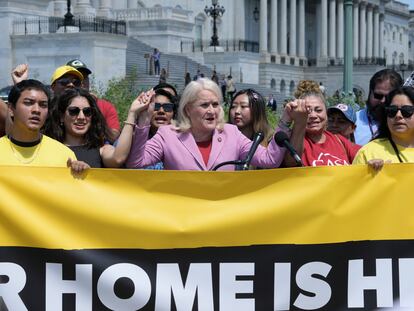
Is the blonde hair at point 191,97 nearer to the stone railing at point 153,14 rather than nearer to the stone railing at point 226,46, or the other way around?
the stone railing at point 153,14

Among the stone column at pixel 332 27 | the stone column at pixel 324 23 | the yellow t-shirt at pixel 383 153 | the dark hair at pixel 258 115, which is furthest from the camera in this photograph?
the stone column at pixel 332 27

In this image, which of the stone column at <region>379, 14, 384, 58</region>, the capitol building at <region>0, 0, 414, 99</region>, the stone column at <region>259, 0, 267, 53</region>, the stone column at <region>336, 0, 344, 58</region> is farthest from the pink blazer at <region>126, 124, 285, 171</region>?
the stone column at <region>379, 14, 384, 58</region>

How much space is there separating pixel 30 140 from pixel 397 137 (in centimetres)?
235

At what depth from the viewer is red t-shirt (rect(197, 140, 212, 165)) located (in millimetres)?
6544

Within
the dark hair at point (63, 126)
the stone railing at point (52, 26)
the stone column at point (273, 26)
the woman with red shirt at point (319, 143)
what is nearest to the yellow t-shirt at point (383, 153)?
the woman with red shirt at point (319, 143)

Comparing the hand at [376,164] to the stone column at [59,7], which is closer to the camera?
the hand at [376,164]

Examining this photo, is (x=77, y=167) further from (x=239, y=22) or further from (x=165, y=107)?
(x=239, y=22)

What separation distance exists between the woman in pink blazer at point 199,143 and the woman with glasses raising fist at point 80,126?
386mm

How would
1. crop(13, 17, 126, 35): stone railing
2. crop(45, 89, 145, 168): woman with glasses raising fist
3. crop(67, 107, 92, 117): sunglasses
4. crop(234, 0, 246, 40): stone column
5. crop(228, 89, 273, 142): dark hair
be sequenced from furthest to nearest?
crop(234, 0, 246, 40): stone column < crop(13, 17, 126, 35): stone railing < crop(228, 89, 273, 142): dark hair < crop(67, 107, 92, 117): sunglasses < crop(45, 89, 145, 168): woman with glasses raising fist

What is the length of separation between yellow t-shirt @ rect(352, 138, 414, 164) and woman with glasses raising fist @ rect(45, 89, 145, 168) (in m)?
1.71

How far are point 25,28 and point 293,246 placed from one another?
36413 millimetres

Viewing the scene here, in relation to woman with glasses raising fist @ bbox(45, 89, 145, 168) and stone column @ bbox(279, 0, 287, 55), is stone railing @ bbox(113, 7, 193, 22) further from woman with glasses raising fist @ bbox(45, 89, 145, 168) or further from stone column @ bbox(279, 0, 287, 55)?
woman with glasses raising fist @ bbox(45, 89, 145, 168)

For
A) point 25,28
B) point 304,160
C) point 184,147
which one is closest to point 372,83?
point 304,160

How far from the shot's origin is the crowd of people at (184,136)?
6195 millimetres
